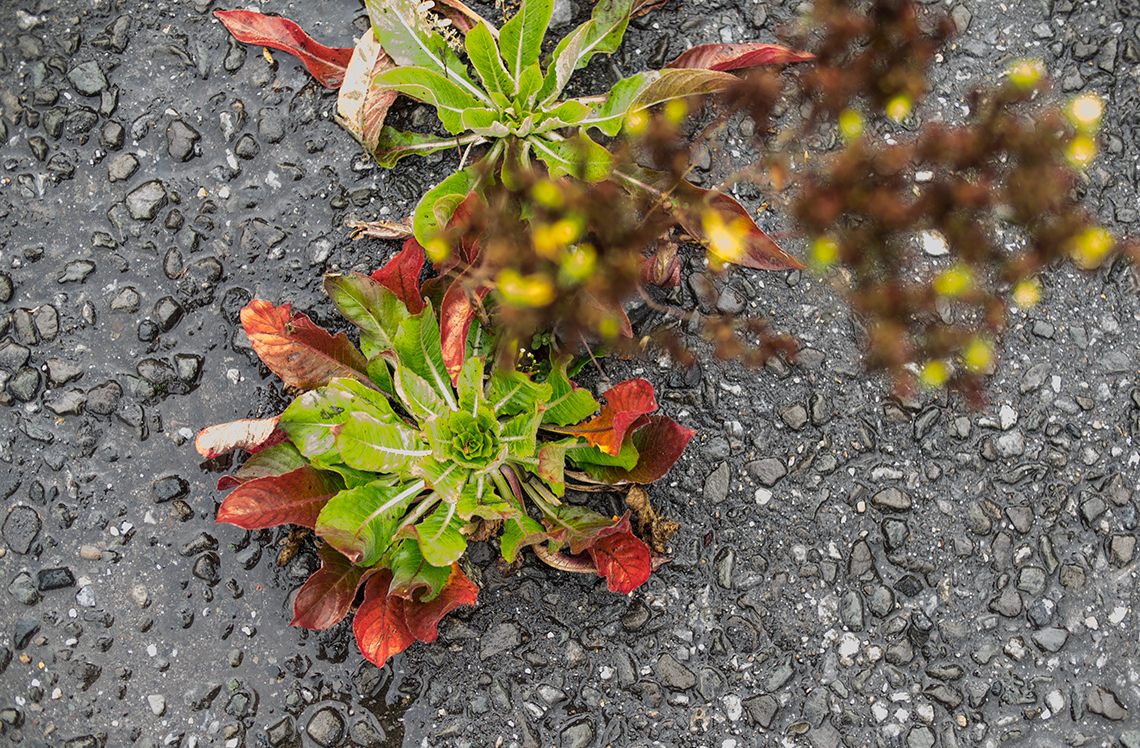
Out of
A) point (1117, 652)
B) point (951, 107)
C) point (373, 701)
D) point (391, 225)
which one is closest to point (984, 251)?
point (951, 107)

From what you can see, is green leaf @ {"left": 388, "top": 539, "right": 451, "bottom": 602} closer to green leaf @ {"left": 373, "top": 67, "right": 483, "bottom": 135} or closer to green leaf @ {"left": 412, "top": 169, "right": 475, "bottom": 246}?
green leaf @ {"left": 412, "top": 169, "right": 475, "bottom": 246}

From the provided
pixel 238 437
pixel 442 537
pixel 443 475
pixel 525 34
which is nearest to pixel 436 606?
pixel 442 537

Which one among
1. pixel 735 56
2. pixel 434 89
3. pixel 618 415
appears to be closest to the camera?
pixel 618 415

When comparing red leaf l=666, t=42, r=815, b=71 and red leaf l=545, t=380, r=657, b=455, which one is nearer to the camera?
red leaf l=545, t=380, r=657, b=455

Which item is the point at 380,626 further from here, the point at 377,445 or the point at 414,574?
the point at 377,445

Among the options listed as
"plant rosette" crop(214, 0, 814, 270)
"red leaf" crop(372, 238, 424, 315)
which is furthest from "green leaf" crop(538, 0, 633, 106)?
"red leaf" crop(372, 238, 424, 315)

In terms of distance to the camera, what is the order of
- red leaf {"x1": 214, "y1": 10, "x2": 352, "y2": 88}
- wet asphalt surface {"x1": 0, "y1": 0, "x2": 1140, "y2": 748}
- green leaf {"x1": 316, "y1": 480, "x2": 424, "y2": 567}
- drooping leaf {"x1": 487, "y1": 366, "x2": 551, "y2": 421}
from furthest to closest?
red leaf {"x1": 214, "y1": 10, "x2": 352, "y2": 88} → wet asphalt surface {"x1": 0, "y1": 0, "x2": 1140, "y2": 748} → drooping leaf {"x1": 487, "y1": 366, "x2": 551, "y2": 421} → green leaf {"x1": 316, "y1": 480, "x2": 424, "y2": 567}
